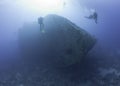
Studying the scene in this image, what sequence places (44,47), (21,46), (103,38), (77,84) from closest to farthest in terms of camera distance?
(77,84) < (44,47) < (21,46) < (103,38)

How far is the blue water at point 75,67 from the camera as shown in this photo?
3416 cm

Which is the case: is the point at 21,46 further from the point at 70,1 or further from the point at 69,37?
the point at 70,1

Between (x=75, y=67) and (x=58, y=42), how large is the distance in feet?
13.1

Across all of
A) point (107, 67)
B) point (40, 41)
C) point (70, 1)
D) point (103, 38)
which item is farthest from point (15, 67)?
point (70, 1)

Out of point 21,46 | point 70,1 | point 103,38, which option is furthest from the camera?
point 70,1

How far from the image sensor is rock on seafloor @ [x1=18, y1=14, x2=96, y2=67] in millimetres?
33500

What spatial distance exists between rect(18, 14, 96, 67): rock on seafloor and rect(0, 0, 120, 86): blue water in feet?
5.35

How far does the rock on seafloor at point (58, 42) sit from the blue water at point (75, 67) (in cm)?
163

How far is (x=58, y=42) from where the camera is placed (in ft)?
111

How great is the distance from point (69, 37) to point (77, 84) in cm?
524

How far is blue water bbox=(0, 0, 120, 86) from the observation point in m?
34.2

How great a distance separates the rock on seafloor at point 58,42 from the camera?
33500mm

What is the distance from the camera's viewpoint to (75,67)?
3566 centimetres

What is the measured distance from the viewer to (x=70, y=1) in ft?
182
